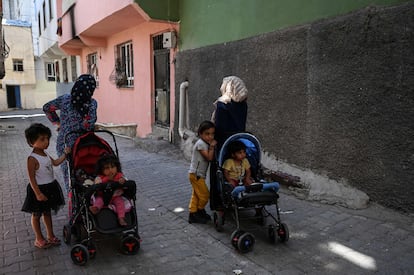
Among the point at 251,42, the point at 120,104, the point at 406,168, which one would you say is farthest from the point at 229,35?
the point at 120,104

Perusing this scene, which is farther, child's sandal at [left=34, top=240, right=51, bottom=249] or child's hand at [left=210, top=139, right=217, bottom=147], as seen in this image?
child's hand at [left=210, top=139, right=217, bottom=147]

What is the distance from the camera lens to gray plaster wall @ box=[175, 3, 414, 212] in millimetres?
3918

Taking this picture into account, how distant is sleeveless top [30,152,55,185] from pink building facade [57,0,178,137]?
5432 mm

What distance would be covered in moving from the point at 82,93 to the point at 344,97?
318 cm

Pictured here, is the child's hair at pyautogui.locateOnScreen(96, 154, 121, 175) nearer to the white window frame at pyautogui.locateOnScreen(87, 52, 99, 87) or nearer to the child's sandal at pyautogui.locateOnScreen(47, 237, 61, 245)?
the child's sandal at pyautogui.locateOnScreen(47, 237, 61, 245)

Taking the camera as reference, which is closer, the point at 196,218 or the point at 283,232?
the point at 283,232

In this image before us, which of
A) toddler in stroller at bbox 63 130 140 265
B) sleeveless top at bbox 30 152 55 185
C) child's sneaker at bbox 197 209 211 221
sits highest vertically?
sleeveless top at bbox 30 152 55 185

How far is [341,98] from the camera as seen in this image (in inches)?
177

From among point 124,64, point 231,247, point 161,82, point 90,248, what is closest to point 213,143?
point 231,247

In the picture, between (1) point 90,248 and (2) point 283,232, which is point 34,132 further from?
(2) point 283,232

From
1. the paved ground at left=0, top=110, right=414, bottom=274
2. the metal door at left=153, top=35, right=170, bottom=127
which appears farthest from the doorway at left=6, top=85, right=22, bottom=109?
the paved ground at left=0, top=110, right=414, bottom=274

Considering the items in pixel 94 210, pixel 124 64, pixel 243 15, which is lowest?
pixel 94 210

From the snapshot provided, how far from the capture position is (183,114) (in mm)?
8148

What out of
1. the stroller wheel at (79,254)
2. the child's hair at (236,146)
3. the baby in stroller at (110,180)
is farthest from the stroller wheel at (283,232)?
the stroller wheel at (79,254)
